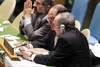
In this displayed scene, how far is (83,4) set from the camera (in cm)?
456

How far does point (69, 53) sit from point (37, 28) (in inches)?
37.4

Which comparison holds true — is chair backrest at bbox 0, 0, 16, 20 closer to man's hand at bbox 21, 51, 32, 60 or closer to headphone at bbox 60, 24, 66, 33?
man's hand at bbox 21, 51, 32, 60

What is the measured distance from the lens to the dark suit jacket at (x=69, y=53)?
2418 mm

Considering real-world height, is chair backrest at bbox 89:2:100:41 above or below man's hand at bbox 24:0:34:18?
below

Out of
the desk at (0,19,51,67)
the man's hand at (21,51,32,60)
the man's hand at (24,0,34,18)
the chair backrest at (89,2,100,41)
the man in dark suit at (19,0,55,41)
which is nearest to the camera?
the desk at (0,19,51,67)

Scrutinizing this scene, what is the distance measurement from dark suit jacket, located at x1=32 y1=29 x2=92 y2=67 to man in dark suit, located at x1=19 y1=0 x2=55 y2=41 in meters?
0.63

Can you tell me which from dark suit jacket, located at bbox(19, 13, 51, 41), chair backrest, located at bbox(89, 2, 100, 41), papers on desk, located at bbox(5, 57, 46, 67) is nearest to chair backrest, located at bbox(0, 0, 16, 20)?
dark suit jacket, located at bbox(19, 13, 51, 41)

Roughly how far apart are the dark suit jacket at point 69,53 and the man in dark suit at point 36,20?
629 mm

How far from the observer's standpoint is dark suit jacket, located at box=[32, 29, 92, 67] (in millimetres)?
2418

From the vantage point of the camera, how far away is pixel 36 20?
11.1 feet

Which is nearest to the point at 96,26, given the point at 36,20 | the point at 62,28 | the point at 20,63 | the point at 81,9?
the point at 81,9

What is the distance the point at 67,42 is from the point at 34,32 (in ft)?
2.91

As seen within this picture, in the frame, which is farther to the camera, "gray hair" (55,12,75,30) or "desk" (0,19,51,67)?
"gray hair" (55,12,75,30)

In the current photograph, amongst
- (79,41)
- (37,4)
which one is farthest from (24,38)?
(79,41)
